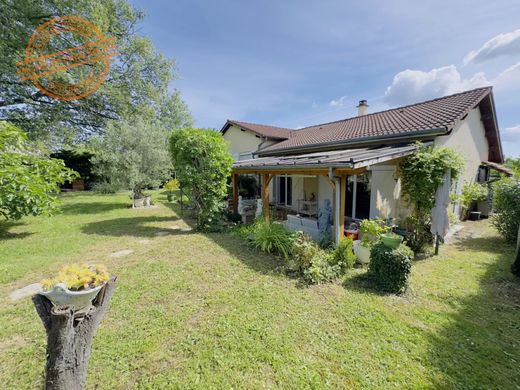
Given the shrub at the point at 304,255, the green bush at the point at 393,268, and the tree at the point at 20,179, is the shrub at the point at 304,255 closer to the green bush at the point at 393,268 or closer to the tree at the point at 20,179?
the green bush at the point at 393,268

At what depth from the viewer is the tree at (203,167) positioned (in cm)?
952

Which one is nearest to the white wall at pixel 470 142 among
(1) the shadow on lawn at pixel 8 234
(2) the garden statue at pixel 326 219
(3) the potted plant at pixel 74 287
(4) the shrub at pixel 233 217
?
(2) the garden statue at pixel 326 219

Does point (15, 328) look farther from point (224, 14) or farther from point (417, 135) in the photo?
point (224, 14)

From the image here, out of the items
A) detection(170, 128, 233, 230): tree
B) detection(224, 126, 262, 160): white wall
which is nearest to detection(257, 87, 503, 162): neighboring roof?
detection(224, 126, 262, 160): white wall

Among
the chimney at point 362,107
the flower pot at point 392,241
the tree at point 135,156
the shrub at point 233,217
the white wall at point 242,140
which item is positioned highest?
the chimney at point 362,107

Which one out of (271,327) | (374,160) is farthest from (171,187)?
(271,327)

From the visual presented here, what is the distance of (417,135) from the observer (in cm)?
864

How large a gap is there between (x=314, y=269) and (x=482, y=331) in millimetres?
3127

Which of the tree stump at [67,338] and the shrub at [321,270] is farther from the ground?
the tree stump at [67,338]

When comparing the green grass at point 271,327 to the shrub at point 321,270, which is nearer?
the green grass at point 271,327

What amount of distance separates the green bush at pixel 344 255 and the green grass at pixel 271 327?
0.41 m

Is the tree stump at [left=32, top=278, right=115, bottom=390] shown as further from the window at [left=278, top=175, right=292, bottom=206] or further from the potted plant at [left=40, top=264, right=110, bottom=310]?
the window at [left=278, top=175, right=292, bottom=206]

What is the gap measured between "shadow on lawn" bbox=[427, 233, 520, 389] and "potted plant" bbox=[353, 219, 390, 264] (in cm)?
189

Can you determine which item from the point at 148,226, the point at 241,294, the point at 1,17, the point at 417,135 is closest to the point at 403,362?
the point at 241,294
